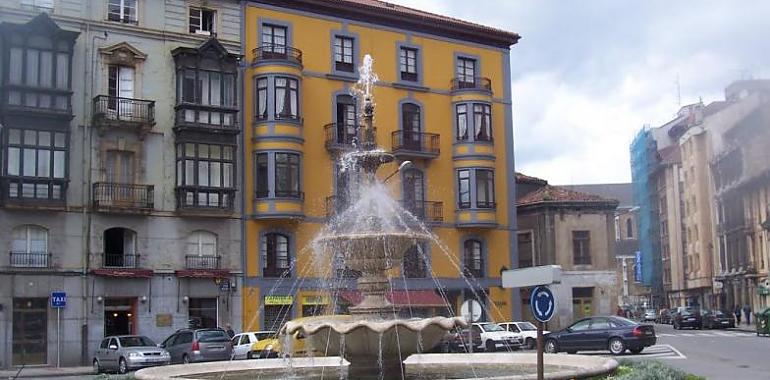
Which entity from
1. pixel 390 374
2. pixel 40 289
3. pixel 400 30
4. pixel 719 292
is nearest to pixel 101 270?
pixel 40 289

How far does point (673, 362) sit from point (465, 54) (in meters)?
23.8

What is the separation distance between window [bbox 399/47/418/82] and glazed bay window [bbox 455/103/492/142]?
2724 millimetres

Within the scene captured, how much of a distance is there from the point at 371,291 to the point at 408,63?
102ft

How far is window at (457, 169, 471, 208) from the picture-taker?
46062 mm

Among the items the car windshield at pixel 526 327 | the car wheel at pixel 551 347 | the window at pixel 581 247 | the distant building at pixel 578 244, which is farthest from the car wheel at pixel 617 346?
the window at pixel 581 247

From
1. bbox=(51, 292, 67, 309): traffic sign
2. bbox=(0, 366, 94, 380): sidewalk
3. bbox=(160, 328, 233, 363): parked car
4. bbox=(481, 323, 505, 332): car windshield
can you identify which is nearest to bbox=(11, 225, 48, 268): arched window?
bbox=(51, 292, 67, 309): traffic sign

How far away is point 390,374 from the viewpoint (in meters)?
15.1

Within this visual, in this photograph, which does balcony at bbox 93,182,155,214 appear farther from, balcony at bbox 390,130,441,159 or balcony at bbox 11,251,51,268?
balcony at bbox 390,130,441,159

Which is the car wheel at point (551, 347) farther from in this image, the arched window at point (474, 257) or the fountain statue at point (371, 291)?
the fountain statue at point (371, 291)

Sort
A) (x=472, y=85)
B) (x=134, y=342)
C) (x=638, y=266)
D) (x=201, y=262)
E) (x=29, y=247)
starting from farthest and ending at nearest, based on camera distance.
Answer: (x=638, y=266) → (x=472, y=85) → (x=201, y=262) → (x=29, y=247) → (x=134, y=342)

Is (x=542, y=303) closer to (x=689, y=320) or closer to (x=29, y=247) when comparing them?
(x=29, y=247)

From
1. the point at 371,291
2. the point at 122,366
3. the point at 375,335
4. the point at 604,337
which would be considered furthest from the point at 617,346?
the point at 375,335

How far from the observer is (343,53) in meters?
44.3

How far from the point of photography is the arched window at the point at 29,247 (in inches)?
1396
